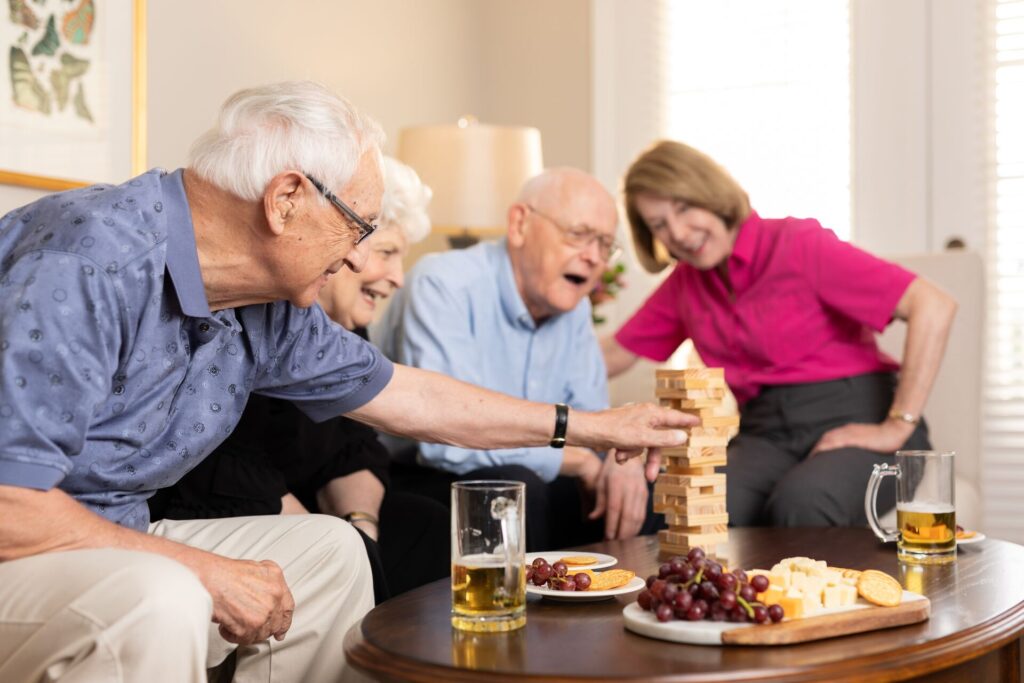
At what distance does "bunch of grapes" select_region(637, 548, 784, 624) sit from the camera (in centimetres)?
131

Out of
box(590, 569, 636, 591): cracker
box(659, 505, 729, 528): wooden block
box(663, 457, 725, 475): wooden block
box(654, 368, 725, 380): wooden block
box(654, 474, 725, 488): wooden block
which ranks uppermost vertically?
box(654, 368, 725, 380): wooden block

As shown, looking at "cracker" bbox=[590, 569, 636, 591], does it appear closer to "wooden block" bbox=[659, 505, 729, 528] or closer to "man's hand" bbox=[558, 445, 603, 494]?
"wooden block" bbox=[659, 505, 729, 528]

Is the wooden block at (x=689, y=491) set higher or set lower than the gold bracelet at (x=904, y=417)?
lower

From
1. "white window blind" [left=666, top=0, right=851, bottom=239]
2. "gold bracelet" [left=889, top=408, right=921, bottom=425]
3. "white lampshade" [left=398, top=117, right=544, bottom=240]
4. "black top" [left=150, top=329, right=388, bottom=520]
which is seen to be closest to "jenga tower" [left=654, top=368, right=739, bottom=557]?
"black top" [left=150, top=329, right=388, bottom=520]

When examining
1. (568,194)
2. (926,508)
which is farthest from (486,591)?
(568,194)

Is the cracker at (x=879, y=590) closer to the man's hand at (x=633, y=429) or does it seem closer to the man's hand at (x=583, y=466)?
the man's hand at (x=633, y=429)

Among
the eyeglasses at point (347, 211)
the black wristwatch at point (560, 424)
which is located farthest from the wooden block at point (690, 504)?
the eyeglasses at point (347, 211)

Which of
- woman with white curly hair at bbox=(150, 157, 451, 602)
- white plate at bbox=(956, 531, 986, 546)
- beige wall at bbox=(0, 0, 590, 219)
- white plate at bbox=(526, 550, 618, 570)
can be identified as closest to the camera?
white plate at bbox=(526, 550, 618, 570)

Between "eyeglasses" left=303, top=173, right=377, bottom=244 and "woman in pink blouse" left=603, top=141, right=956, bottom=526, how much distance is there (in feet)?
4.51

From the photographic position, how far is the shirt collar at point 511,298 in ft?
9.10

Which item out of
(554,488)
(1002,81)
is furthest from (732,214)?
(1002,81)

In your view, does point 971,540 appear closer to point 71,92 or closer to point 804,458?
point 804,458

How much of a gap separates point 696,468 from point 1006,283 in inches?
87.5

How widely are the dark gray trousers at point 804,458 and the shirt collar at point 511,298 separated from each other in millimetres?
616
